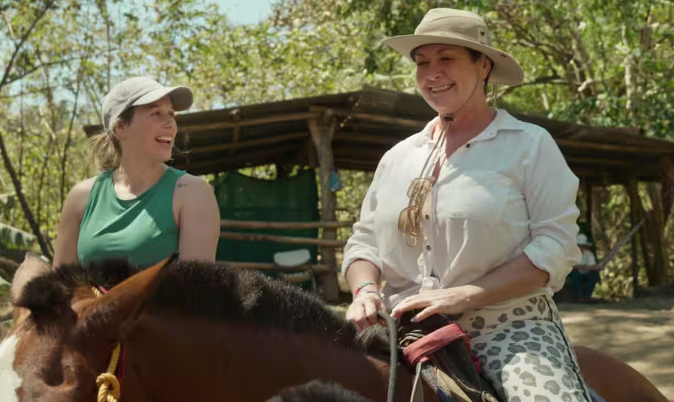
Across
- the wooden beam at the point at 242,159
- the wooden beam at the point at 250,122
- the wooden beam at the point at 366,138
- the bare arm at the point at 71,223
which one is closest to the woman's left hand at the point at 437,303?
the bare arm at the point at 71,223

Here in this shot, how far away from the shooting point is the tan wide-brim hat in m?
2.37

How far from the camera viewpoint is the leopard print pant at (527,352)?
6.78 feet

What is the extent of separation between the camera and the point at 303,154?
1302 centimetres

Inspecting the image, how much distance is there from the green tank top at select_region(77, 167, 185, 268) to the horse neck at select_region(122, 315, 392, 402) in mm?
820

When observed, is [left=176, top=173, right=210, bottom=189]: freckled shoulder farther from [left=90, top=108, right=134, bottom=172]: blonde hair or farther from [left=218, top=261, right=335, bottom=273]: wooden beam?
[left=218, top=261, right=335, bottom=273]: wooden beam

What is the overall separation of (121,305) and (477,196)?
1.17m

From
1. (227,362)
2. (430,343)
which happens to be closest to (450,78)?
(430,343)

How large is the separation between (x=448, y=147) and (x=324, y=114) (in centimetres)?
827

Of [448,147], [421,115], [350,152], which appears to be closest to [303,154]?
[350,152]

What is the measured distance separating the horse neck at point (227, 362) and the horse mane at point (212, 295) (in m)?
0.02

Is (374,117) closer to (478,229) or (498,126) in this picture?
(498,126)

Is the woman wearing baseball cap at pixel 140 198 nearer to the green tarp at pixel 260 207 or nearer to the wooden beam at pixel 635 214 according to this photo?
the green tarp at pixel 260 207

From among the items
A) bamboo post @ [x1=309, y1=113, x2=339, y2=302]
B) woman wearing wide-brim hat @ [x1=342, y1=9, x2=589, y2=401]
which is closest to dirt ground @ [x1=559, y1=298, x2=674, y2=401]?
bamboo post @ [x1=309, y1=113, x2=339, y2=302]

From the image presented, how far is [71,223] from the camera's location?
109 inches
